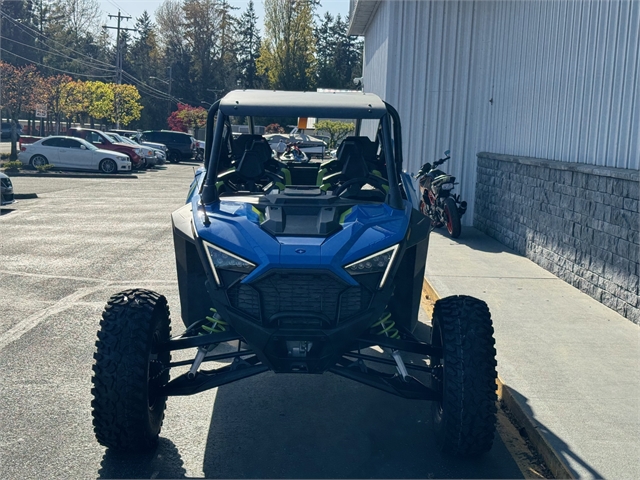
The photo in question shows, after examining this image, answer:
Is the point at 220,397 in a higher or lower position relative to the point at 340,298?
lower

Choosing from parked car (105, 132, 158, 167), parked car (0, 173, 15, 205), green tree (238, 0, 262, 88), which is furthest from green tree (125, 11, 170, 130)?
parked car (0, 173, 15, 205)

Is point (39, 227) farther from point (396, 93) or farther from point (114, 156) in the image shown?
point (114, 156)

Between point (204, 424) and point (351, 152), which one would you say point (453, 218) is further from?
point (204, 424)

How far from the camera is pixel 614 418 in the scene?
545cm

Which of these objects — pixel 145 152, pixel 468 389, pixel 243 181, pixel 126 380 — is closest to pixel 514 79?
pixel 243 181

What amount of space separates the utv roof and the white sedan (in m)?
27.1

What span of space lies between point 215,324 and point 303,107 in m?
1.70

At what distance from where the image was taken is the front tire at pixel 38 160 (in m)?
31.6

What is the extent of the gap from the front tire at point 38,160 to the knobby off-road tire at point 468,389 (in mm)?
29368

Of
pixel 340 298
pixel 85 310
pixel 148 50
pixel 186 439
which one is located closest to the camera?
pixel 340 298

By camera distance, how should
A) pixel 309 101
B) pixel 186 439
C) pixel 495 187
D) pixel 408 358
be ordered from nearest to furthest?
pixel 186 439 → pixel 309 101 → pixel 408 358 → pixel 495 187

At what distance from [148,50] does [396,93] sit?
8769 centimetres

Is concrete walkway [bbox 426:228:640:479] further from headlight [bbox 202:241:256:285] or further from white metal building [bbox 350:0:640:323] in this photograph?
headlight [bbox 202:241:256:285]

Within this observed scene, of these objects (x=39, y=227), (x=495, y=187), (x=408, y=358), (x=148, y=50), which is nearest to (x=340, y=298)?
(x=408, y=358)
